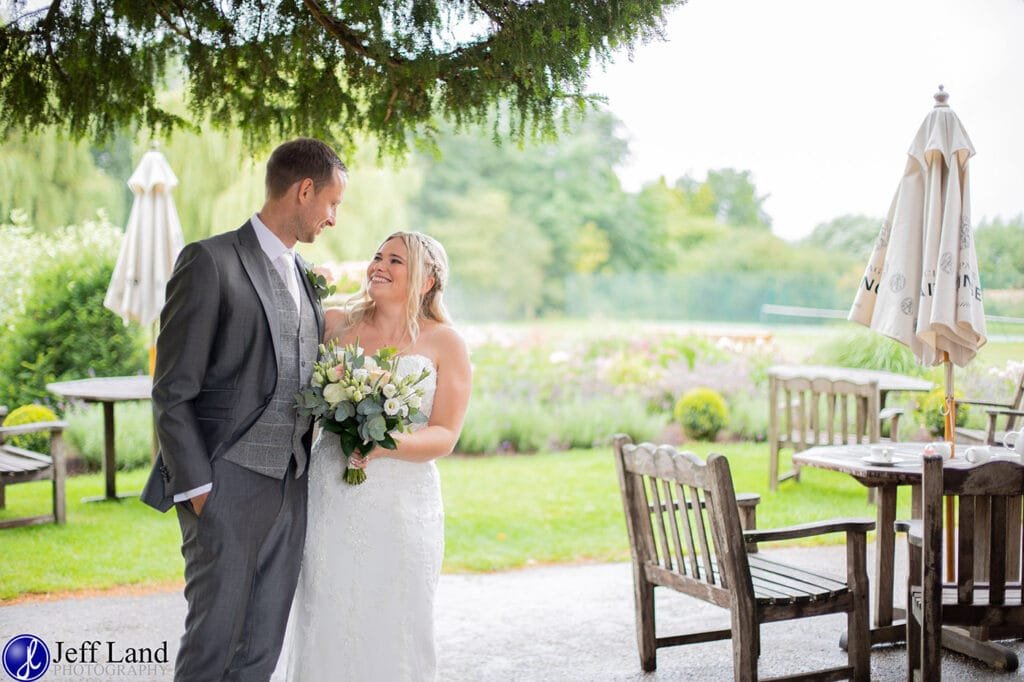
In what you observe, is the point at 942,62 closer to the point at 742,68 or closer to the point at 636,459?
the point at 742,68

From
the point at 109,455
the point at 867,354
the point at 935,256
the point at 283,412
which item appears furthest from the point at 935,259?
the point at 867,354

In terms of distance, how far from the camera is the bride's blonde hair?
A: 345 centimetres

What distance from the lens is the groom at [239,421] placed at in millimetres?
2793

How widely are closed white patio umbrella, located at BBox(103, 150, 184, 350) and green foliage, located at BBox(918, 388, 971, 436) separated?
21.8 ft

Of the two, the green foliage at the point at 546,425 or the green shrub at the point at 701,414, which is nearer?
the green foliage at the point at 546,425

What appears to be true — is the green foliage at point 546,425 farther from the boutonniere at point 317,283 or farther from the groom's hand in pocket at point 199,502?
the groom's hand in pocket at point 199,502

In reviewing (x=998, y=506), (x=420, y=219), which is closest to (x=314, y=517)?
(x=998, y=506)

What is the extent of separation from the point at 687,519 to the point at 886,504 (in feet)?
4.09

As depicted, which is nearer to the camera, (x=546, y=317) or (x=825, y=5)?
(x=825, y=5)

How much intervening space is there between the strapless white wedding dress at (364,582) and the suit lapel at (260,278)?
52cm

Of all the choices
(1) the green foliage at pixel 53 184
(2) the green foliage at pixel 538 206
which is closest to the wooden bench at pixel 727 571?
(1) the green foliage at pixel 53 184

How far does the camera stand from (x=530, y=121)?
167 inches

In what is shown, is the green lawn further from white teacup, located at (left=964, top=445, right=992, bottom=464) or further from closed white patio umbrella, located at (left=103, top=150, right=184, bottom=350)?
white teacup, located at (left=964, top=445, right=992, bottom=464)

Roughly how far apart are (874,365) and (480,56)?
7.55 meters
